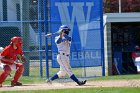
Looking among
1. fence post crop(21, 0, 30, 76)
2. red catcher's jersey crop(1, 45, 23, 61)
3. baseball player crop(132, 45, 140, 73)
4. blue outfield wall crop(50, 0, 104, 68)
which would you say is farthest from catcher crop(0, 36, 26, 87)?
baseball player crop(132, 45, 140, 73)

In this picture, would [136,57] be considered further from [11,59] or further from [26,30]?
[11,59]

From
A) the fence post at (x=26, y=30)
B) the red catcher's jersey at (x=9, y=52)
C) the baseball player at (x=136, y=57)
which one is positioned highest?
the fence post at (x=26, y=30)

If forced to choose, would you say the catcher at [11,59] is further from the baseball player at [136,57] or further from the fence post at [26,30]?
the baseball player at [136,57]

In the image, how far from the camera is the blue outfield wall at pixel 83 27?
1780 centimetres

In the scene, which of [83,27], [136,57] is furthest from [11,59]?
[136,57]

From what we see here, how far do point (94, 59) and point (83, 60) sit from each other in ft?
1.40

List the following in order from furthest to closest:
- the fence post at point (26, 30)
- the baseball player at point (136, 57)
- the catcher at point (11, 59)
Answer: the baseball player at point (136, 57), the fence post at point (26, 30), the catcher at point (11, 59)

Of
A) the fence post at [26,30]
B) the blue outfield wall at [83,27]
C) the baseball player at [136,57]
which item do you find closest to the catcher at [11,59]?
the blue outfield wall at [83,27]

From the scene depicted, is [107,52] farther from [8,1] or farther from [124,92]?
[124,92]

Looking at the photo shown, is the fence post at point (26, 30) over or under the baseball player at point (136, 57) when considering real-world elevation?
over

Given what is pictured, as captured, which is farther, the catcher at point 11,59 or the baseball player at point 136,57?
the baseball player at point 136,57

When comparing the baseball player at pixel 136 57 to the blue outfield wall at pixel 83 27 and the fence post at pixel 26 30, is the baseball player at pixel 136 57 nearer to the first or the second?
the blue outfield wall at pixel 83 27

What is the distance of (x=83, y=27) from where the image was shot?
59.1 ft

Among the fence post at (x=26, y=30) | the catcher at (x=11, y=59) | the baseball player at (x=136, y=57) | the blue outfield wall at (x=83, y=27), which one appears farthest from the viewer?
the baseball player at (x=136, y=57)
